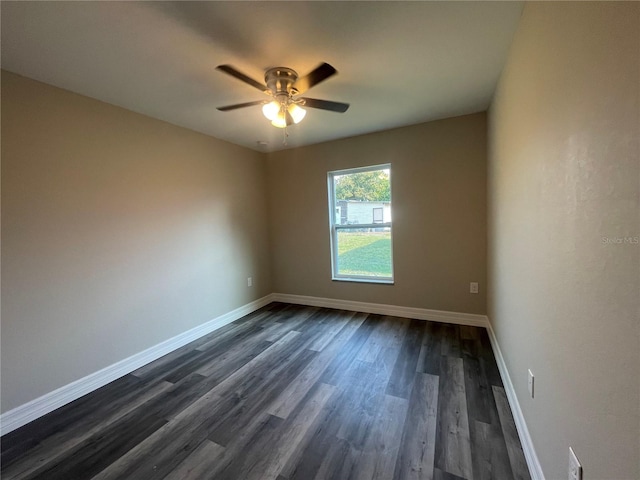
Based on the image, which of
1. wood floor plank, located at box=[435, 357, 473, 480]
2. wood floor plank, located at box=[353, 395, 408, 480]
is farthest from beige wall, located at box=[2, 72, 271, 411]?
wood floor plank, located at box=[435, 357, 473, 480]

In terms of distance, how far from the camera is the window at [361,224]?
139 inches

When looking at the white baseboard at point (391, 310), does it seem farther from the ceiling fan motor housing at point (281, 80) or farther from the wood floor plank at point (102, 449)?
the ceiling fan motor housing at point (281, 80)

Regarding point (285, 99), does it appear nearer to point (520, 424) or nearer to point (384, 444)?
point (384, 444)

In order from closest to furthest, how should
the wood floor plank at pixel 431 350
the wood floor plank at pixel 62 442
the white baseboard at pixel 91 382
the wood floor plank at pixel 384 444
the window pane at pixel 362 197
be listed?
1. the wood floor plank at pixel 384 444
2. the wood floor plank at pixel 62 442
3. the white baseboard at pixel 91 382
4. the wood floor plank at pixel 431 350
5. the window pane at pixel 362 197

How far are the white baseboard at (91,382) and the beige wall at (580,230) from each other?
304 centimetres

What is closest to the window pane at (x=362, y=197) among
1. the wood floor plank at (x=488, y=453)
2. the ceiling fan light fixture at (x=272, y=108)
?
the ceiling fan light fixture at (x=272, y=108)

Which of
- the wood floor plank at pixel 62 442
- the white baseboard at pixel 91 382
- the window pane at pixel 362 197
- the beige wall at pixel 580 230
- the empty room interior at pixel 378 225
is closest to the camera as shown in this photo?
the beige wall at pixel 580 230

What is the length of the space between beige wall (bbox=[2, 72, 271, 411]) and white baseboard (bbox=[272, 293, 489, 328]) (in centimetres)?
123

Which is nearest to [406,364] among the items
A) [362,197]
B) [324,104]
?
[362,197]

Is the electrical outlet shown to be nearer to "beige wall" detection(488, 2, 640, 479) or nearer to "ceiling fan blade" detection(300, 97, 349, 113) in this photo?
"beige wall" detection(488, 2, 640, 479)

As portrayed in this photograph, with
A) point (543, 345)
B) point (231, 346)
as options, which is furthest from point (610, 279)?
point (231, 346)

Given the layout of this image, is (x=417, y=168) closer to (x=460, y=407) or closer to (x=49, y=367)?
(x=460, y=407)

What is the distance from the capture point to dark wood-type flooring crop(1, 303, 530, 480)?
141 centimetres

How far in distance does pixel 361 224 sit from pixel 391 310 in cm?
124
